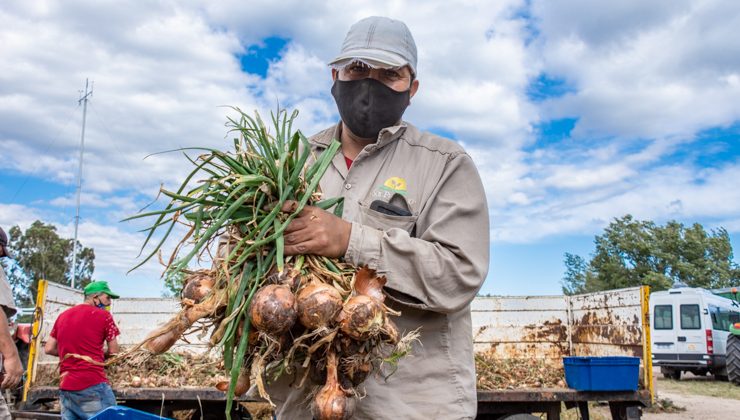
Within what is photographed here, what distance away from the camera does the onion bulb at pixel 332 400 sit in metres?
1.68

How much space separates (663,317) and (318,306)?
19.5 m

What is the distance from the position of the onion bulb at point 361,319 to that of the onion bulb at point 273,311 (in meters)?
0.14

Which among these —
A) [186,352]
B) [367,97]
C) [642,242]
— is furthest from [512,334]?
[642,242]

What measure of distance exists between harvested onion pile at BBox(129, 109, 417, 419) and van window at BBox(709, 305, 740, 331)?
758 inches

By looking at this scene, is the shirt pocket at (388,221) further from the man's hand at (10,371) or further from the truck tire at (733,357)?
the truck tire at (733,357)

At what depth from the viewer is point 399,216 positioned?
2109 mm

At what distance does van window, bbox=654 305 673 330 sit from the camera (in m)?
18.5

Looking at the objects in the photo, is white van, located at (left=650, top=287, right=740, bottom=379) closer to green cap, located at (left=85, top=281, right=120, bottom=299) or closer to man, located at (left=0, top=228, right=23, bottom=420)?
green cap, located at (left=85, top=281, right=120, bottom=299)

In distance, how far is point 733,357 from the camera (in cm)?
1584

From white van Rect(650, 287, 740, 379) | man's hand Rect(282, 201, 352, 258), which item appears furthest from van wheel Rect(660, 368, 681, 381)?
man's hand Rect(282, 201, 352, 258)

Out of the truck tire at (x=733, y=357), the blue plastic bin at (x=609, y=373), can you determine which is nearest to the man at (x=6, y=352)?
the blue plastic bin at (x=609, y=373)

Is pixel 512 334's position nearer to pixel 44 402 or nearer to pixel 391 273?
pixel 44 402

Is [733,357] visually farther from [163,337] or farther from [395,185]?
[163,337]

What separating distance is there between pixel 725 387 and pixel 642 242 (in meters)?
26.3
